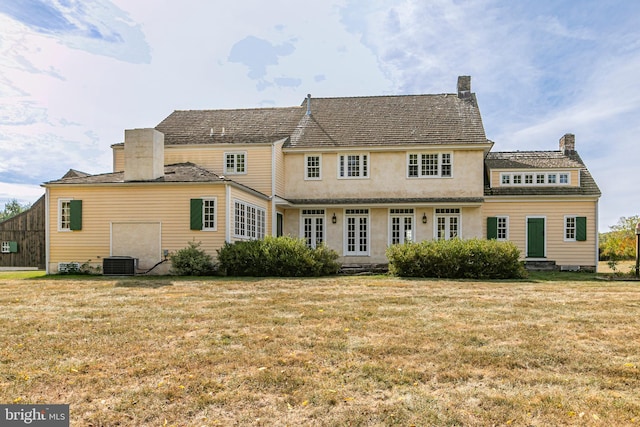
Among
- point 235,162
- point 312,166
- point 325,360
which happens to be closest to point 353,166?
point 312,166

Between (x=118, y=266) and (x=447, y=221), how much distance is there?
14079 millimetres

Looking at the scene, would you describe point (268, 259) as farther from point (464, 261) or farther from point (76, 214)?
point (76, 214)

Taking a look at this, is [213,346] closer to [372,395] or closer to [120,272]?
[372,395]

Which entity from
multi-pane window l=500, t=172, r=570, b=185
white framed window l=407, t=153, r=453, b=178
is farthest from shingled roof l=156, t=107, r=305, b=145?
multi-pane window l=500, t=172, r=570, b=185

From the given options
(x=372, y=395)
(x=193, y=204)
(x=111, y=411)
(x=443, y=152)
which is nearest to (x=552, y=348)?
(x=372, y=395)

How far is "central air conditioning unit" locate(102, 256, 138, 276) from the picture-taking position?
56.9ft

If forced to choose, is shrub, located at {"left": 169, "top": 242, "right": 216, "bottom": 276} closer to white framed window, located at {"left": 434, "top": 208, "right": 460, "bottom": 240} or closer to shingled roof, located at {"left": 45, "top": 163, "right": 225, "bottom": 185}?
shingled roof, located at {"left": 45, "top": 163, "right": 225, "bottom": 185}

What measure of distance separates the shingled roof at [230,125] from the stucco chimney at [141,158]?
3887mm

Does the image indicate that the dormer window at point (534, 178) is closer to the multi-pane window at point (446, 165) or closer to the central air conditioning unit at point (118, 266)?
the multi-pane window at point (446, 165)

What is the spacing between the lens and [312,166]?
76.3 feet

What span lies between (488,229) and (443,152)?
4.17 meters

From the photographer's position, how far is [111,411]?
14.1ft

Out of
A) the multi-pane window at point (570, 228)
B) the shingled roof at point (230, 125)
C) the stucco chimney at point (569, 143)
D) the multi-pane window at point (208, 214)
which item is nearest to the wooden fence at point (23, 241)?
the shingled roof at point (230, 125)

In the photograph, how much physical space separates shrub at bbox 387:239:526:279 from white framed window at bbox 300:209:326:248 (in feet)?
22.9
